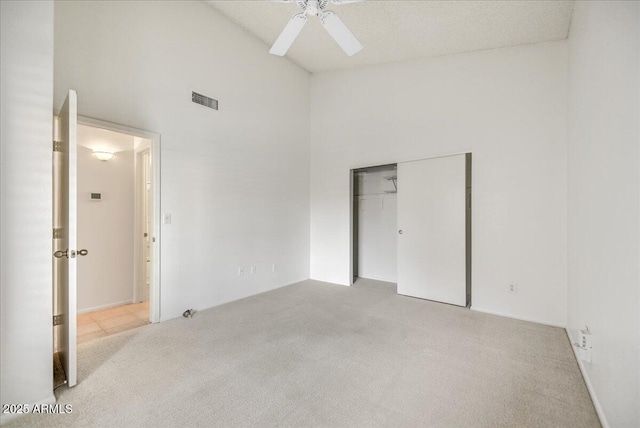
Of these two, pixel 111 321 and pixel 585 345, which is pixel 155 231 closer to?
pixel 111 321

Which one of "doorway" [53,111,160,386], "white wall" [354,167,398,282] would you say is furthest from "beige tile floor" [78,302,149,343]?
"white wall" [354,167,398,282]

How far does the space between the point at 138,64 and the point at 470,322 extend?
4.62 metres

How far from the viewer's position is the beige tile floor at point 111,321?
2.92 meters

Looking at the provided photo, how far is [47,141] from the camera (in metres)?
1.76

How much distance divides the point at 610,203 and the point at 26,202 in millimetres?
3374

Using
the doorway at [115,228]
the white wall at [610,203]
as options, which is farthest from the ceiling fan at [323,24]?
the doorway at [115,228]

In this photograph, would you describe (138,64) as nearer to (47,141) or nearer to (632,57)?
(47,141)

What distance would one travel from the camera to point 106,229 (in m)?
3.76

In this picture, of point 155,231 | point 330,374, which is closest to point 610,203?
point 330,374

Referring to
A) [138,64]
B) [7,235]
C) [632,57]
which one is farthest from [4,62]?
[632,57]

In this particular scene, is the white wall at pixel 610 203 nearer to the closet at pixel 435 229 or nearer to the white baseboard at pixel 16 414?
the closet at pixel 435 229

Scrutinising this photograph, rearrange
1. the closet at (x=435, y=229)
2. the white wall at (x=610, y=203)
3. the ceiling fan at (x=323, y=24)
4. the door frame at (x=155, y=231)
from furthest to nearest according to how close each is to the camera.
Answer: the closet at (x=435, y=229) < the door frame at (x=155, y=231) < the ceiling fan at (x=323, y=24) < the white wall at (x=610, y=203)

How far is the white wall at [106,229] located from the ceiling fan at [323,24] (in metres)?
2.75

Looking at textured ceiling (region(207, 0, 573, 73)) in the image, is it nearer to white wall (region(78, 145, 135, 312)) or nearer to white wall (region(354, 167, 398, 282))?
white wall (region(354, 167, 398, 282))
